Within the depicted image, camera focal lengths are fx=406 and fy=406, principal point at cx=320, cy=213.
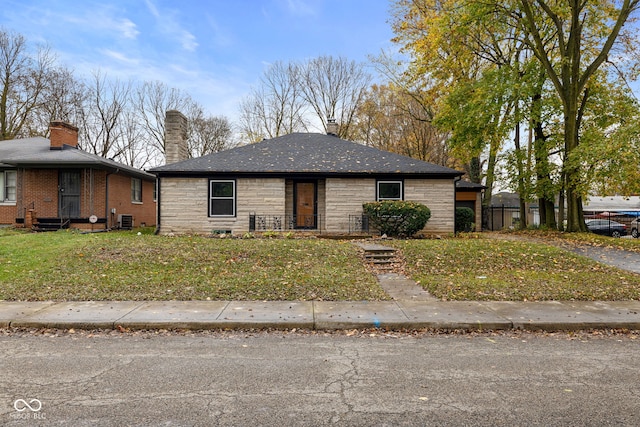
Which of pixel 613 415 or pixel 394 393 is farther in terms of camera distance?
pixel 394 393

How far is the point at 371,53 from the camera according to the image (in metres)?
28.6

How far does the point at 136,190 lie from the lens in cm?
2239

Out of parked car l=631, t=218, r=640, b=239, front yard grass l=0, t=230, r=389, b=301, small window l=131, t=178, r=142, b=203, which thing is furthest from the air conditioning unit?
parked car l=631, t=218, r=640, b=239

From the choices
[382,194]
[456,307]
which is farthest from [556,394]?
[382,194]

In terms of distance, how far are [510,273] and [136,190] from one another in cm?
1958

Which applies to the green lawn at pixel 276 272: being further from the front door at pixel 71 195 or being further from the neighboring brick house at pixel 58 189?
the front door at pixel 71 195

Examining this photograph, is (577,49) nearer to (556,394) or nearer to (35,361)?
(556,394)

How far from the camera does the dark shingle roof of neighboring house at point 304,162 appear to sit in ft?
54.2

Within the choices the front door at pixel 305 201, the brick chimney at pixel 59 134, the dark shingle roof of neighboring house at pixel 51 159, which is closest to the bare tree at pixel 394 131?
the front door at pixel 305 201

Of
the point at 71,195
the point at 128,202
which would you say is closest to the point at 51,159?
the point at 71,195

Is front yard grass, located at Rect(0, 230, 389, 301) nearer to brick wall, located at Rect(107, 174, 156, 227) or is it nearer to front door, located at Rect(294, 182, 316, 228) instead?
front door, located at Rect(294, 182, 316, 228)

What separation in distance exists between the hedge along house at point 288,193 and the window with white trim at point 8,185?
26.7ft

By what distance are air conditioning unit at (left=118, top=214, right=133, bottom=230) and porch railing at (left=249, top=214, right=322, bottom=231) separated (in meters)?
7.58

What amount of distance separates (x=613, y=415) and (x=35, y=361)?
18.5 ft
